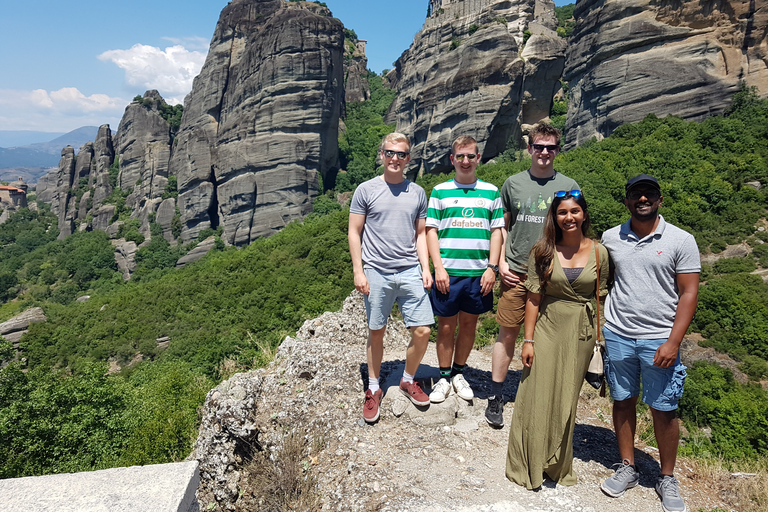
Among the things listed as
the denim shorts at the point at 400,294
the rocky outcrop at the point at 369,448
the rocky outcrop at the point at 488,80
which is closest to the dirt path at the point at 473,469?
the rocky outcrop at the point at 369,448

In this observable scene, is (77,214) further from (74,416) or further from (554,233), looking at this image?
(554,233)

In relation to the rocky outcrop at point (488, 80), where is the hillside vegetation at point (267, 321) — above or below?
below

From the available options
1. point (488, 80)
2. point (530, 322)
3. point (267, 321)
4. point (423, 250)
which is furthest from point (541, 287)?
point (488, 80)

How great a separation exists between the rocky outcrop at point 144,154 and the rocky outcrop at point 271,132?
9.16 metres

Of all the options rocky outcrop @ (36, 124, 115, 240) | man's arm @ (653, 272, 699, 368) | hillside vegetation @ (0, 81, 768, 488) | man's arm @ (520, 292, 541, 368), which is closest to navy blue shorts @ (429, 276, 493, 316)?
man's arm @ (520, 292, 541, 368)

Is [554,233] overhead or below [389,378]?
overhead

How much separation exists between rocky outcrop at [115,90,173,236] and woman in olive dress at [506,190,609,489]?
56160 mm

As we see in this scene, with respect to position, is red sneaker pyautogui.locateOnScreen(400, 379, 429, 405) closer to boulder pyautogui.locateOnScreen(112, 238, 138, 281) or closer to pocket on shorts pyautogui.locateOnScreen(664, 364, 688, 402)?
pocket on shorts pyautogui.locateOnScreen(664, 364, 688, 402)

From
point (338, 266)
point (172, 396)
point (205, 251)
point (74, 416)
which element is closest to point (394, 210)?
point (172, 396)

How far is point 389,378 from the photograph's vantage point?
450cm

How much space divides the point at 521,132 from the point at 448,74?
8798 mm

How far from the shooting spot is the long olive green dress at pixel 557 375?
2.85m

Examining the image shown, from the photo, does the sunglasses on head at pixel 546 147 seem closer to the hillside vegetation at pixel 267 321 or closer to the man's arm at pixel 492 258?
the man's arm at pixel 492 258

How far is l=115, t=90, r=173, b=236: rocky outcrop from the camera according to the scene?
2022 inches
